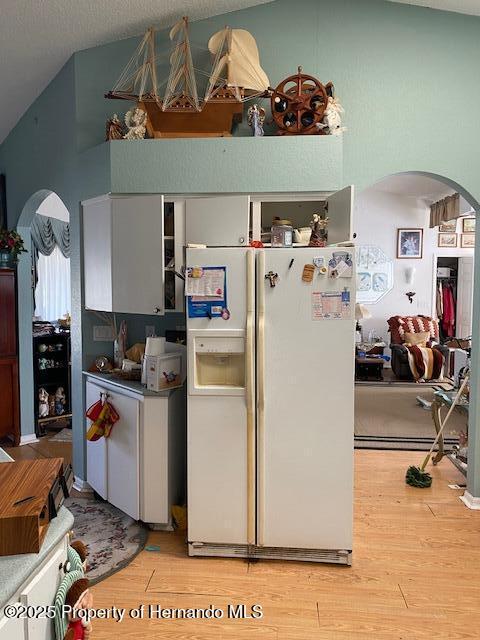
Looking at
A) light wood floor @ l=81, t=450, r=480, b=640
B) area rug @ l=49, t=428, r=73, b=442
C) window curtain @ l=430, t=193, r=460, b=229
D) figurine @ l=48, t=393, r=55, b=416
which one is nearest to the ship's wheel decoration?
light wood floor @ l=81, t=450, r=480, b=640

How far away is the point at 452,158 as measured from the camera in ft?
10.5

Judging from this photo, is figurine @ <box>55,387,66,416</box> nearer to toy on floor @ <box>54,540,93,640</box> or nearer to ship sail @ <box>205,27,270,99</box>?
ship sail @ <box>205,27,270,99</box>

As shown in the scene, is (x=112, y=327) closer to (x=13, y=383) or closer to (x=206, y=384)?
(x=206, y=384)

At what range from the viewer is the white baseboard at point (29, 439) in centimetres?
466

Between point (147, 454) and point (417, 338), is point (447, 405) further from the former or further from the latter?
point (417, 338)

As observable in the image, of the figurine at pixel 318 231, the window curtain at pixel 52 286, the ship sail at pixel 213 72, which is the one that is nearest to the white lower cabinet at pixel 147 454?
the figurine at pixel 318 231

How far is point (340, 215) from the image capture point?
2.79m

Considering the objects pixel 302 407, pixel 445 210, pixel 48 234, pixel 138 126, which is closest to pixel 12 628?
pixel 302 407

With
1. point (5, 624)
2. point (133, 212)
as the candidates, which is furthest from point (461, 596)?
point (133, 212)

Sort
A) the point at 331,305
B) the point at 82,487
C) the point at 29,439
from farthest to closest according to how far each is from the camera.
A: the point at 29,439 → the point at 82,487 → the point at 331,305

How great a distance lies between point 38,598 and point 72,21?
3.06m

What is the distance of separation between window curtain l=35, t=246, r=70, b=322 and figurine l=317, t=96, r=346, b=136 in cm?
443

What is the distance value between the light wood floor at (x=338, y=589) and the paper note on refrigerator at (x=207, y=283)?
146 cm

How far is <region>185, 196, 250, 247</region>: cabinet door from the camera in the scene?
2957 mm
